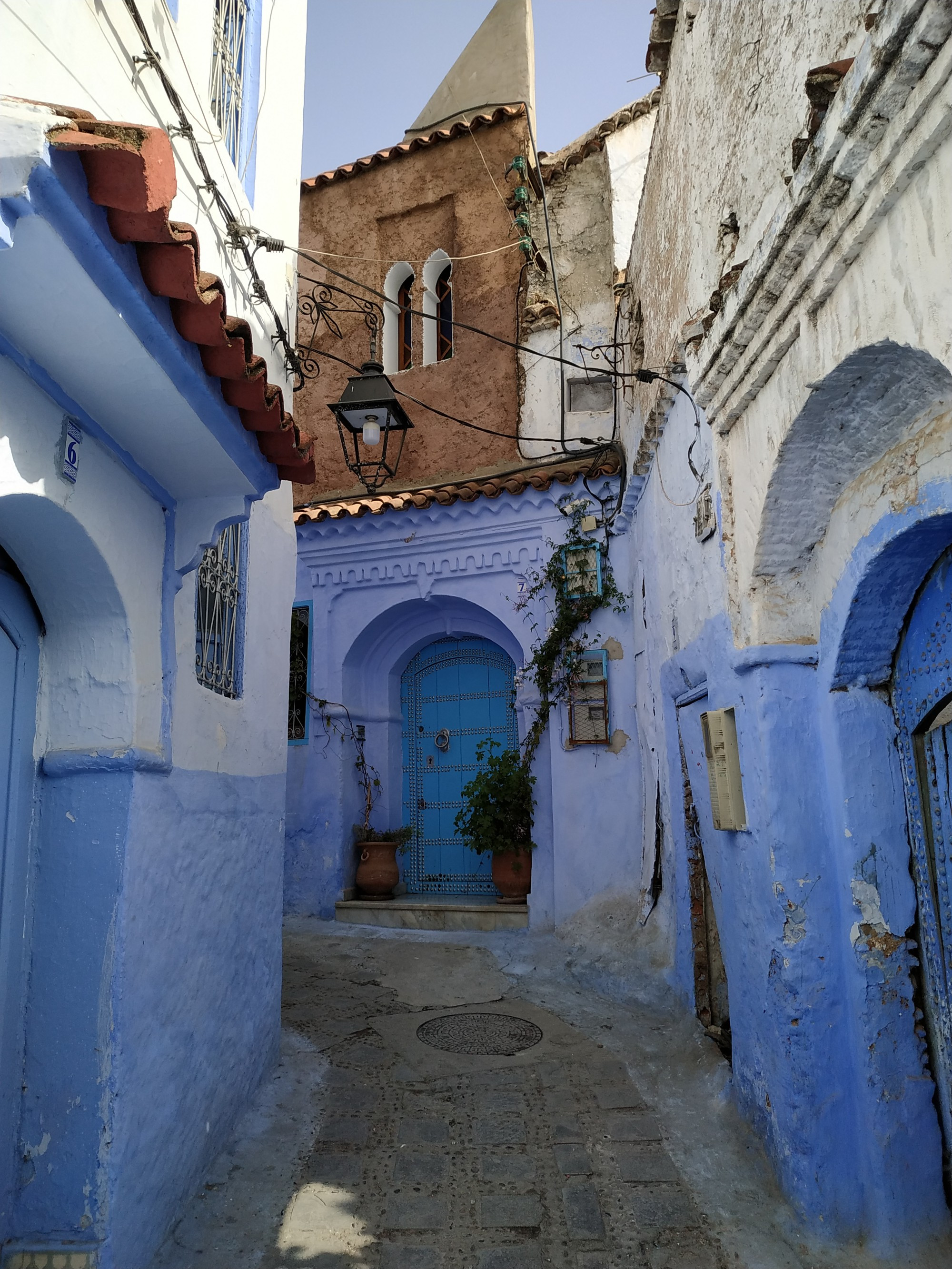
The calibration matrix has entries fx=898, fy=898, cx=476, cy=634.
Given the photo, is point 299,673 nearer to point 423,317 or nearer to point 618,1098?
point 423,317

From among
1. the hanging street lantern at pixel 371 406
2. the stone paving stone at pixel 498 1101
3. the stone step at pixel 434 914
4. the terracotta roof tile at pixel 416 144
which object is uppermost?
the terracotta roof tile at pixel 416 144

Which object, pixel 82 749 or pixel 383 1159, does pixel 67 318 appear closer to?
pixel 82 749

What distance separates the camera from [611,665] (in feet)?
25.1

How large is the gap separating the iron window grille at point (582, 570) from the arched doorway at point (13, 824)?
5.28 meters

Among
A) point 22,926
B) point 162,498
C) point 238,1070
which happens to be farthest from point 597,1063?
point 162,498

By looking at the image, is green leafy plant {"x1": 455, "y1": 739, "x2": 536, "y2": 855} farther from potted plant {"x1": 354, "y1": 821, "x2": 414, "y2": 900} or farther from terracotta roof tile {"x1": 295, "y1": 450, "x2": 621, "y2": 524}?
terracotta roof tile {"x1": 295, "y1": 450, "x2": 621, "y2": 524}

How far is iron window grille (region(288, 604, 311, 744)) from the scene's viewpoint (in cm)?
882

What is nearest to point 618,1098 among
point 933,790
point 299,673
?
point 933,790

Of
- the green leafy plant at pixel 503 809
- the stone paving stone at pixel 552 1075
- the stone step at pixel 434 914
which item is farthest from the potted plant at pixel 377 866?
the stone paving stone at pixel 552 1075

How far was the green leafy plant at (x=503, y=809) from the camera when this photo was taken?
7.79 metres

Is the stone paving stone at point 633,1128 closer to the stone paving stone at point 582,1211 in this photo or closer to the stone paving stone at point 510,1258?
the stone paving stone at point 582,1211

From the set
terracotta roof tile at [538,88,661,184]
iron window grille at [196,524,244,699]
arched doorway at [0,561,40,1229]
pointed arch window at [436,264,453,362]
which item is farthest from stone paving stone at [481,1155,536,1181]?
terracotta roof tile at [538,88,661,184]

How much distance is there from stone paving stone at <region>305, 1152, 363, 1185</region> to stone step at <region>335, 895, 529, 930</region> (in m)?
3.86

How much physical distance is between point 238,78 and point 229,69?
0.36 ft
